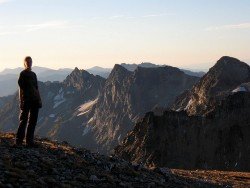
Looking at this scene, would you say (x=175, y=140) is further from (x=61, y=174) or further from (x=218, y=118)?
(x=61, y=174)

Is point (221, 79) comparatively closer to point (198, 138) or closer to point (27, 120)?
point (198, 138)

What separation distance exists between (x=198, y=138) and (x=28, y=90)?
107 m

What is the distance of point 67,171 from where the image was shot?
637 inches

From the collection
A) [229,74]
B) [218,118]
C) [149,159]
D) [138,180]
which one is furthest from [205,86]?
[138,180]

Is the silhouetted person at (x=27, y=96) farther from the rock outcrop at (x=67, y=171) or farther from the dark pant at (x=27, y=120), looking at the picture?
the rock outcrop at (x=67, y=171)

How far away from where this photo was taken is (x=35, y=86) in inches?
715

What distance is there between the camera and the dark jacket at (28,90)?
17.9m

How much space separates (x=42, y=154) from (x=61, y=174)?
250 cm

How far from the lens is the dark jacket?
17922 mm

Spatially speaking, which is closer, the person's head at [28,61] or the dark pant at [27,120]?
the person's head at [28,61]

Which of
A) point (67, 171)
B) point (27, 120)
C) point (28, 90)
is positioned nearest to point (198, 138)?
point (27, 120)

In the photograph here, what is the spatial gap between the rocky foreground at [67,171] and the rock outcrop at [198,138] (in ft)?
308

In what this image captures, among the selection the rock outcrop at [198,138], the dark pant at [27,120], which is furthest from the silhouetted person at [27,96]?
the rock outcrop at [198,138]

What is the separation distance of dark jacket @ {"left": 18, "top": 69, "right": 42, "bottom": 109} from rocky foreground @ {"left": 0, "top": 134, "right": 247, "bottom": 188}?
166 cm
